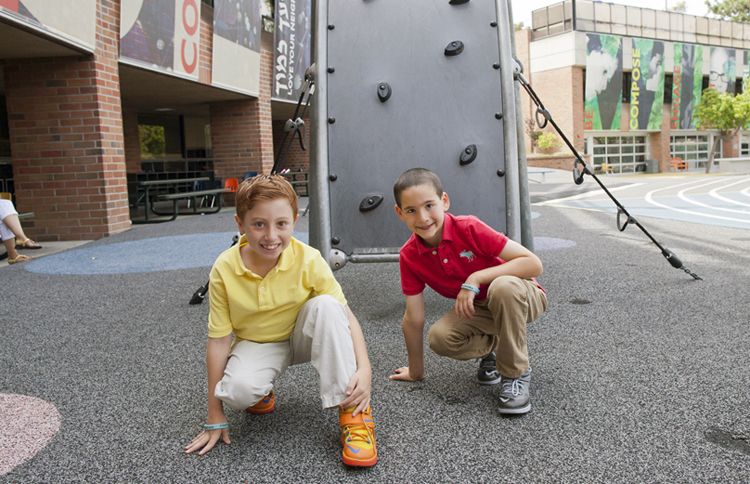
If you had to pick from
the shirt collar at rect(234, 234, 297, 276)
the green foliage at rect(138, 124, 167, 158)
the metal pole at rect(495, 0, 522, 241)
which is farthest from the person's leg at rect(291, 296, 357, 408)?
the green foliage at rect(138, 124, 167, 158)

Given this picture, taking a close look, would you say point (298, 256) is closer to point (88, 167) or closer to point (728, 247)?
point (728, 247)

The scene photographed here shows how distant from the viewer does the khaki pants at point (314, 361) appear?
2.17 m

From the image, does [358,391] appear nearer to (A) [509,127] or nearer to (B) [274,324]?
(B) [274,324]

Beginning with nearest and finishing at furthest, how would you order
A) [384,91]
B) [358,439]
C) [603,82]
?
1. [358,439]
2. [384,91]
3. [603,82]

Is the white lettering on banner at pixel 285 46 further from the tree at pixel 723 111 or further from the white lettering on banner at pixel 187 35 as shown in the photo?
the tree at pixel 723 111

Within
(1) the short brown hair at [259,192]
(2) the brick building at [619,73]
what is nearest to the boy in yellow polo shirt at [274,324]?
(1) the short brown hair at [259,192]

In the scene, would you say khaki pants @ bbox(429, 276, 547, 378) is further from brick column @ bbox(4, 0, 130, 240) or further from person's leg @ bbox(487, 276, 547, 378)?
brick column @ bbox(4, 0, 130, 240)

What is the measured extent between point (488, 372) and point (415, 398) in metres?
0.38

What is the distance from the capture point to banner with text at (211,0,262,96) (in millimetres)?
11422

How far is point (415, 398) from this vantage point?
2633 mm

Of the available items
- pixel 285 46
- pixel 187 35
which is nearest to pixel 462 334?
pixel 187 35

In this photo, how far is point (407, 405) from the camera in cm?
Result: 256

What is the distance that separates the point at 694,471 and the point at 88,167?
25.8 ft

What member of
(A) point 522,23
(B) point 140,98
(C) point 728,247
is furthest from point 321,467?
(A) point 522,23
